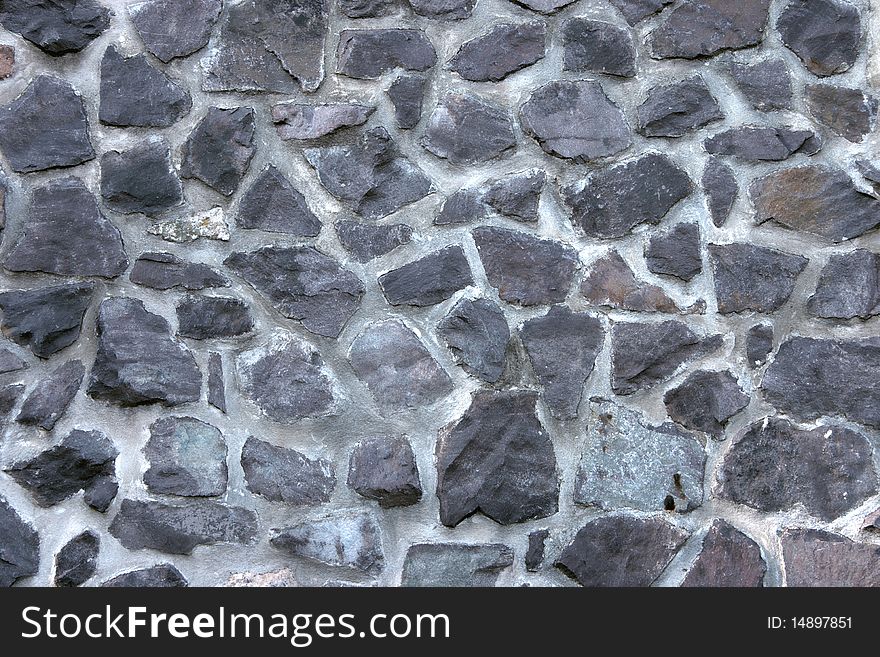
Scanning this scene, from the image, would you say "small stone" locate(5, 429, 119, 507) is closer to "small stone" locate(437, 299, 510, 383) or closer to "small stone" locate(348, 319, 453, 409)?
"small stone" locate(348, 319, 453, 409)

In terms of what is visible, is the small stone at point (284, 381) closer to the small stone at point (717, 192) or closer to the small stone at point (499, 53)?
the small stone at point (499, 53)

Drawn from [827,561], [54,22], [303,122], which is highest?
[54,22]

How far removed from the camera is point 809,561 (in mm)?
2020

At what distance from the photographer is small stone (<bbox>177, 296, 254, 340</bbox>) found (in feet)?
6.37

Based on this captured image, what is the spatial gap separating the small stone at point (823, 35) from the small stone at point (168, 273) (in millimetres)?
1390

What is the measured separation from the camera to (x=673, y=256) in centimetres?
203

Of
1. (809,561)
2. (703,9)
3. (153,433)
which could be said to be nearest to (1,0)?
(153,433)

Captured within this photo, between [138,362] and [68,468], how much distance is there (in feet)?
0.84

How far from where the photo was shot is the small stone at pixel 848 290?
2.05 meters

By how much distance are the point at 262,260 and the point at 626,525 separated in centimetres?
97

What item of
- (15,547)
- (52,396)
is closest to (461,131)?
(52,396)

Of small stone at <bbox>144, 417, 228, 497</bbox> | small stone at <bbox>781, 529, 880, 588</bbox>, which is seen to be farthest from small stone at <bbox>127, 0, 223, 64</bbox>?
small stone at <bbox>781, 529, 880, 588</bbox>

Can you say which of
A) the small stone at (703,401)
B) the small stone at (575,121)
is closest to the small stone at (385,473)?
the small stone at (703,401)

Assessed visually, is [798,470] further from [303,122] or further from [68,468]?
[68,468]
